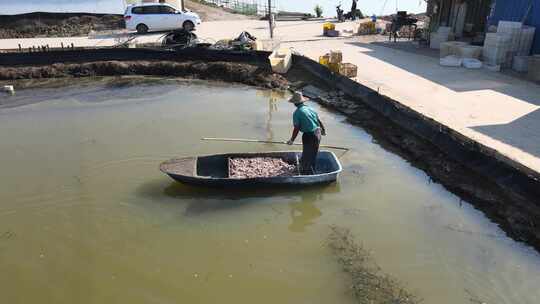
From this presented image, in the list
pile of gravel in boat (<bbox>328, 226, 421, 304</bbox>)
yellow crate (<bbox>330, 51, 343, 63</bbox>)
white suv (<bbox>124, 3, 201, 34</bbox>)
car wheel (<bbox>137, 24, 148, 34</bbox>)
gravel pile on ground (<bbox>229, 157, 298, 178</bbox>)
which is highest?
white suv (<bbox>124, 3, 201, 34</bbox>)

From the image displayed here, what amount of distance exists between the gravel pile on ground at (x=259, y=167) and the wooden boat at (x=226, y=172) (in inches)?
4.7

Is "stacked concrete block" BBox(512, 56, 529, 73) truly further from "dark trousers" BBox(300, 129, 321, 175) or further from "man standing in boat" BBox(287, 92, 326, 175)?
"dark trousers" BBox(300, 129, 321, 175)

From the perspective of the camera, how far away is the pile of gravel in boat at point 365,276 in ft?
21.1

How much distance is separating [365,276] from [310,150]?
3.30 m

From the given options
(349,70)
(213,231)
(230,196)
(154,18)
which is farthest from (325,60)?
(154,18)

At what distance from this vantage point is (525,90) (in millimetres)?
14297

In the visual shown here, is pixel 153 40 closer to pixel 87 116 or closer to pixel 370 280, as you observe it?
pixel 87 116

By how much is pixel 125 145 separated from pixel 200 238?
523cm

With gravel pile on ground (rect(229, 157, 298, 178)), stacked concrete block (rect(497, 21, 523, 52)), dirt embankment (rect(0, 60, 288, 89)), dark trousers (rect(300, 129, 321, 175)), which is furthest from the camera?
dirt embankment (rect(0, 60, 288, 89))

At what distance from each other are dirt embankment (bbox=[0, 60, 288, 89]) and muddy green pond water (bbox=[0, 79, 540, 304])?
7.76 m

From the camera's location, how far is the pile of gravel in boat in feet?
21.1

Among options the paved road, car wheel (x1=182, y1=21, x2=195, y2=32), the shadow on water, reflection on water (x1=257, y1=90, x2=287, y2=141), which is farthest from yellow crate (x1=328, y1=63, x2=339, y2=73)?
car wheel (x1=182, y1=21, x2=195, y2=32)

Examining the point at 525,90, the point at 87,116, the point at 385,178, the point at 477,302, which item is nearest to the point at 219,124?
the point at 87,116

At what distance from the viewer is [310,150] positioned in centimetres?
939
